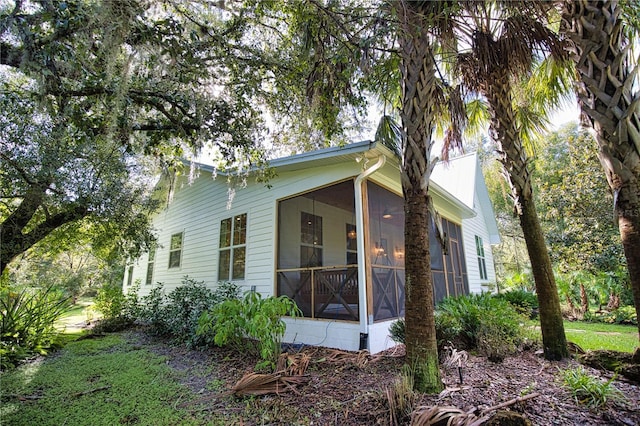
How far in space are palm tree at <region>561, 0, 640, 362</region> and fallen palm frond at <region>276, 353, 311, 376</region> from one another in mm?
3522

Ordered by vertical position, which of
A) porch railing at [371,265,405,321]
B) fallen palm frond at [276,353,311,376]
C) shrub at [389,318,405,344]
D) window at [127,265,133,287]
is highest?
window at [127,265,133,287]

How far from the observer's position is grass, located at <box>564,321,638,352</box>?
5.78 m

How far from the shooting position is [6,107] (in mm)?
4148

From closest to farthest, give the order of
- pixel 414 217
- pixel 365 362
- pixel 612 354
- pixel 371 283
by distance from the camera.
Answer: pixel 414 217 < pixel 612 354 < pixel 365 362 < pixel 371 283

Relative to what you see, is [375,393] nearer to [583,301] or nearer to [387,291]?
[387,291]

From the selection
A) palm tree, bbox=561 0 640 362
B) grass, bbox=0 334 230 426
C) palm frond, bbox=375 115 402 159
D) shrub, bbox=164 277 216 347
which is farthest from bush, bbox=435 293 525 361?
shrub, bbox=164 277 216 347

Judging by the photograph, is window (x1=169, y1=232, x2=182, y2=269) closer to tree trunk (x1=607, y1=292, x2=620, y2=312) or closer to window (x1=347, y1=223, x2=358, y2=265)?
window (x1=347, y1=223, x2=358, y2=265)

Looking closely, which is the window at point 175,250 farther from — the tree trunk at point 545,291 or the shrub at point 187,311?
the tree trunk at point 545,291

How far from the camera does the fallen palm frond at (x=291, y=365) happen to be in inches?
158

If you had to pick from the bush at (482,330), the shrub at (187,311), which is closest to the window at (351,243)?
the bush at (482,330)

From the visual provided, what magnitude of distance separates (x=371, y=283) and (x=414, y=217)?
8.08ft

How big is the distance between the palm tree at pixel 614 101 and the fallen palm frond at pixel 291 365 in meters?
3.52

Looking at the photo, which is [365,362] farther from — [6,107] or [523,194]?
[6,107]

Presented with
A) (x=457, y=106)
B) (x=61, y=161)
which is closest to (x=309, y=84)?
(x=457, y=106)
